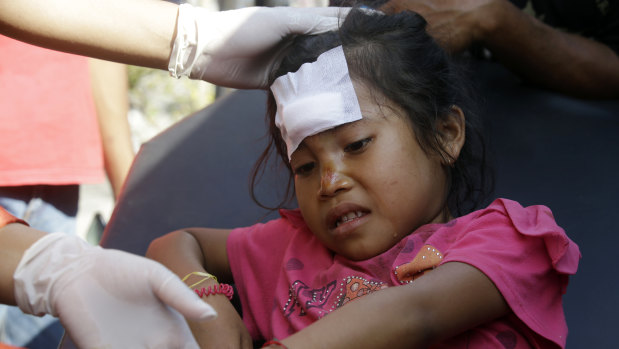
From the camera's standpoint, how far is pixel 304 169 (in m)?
1.25

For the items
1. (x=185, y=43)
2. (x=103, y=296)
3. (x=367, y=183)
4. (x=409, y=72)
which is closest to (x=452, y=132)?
(x=409, y=72)

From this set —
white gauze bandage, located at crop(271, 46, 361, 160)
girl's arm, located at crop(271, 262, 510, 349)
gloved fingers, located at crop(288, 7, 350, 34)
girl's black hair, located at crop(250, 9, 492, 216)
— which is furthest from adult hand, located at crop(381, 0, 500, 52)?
girl's arm, located at crop(271, 262, 510, 349)

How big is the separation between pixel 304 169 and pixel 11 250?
529mm

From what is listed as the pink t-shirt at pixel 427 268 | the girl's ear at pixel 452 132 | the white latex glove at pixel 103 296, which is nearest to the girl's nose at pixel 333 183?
the pink t-shirt at pixel 427 268

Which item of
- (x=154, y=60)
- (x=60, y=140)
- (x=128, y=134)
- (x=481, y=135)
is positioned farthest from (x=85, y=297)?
(x=128, y=134)

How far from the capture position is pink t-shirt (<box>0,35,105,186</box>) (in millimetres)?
1800

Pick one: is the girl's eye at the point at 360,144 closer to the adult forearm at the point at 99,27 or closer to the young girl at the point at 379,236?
the young girl at the point at 379,236

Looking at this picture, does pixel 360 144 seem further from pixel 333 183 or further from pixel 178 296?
pixel 178 296

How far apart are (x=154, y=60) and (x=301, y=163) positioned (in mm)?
461

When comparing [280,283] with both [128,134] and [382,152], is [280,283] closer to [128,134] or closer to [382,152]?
[382,152]

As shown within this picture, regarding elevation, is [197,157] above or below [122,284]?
below

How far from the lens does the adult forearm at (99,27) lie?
1.33 metres

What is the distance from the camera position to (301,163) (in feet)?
4.06

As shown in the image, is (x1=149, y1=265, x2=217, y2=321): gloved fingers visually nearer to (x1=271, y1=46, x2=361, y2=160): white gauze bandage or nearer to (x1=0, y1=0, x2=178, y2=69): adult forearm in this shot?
(x1=271, y1=46, x2=361, y2=160): white gauze bandage
